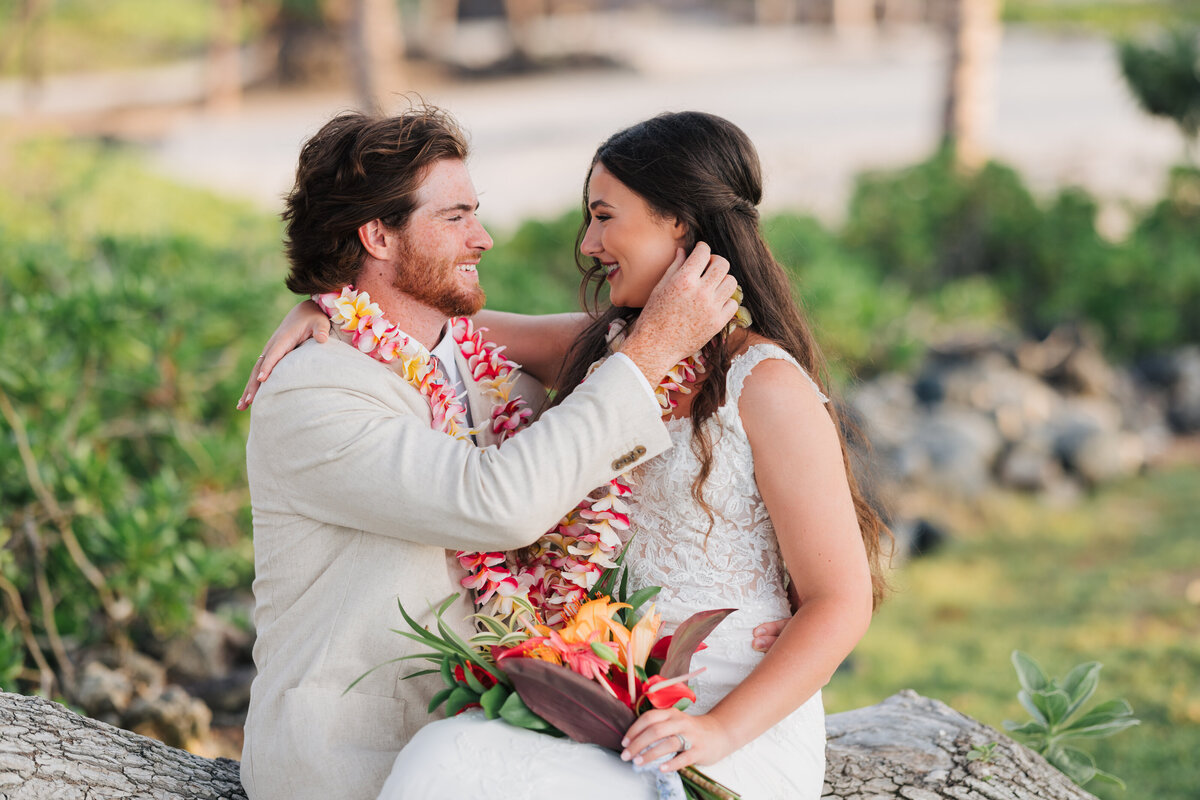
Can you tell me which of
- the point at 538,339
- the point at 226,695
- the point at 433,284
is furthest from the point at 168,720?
the point at 433,284

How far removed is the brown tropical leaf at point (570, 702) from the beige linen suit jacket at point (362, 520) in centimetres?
33

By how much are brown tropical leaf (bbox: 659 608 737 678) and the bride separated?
3.6 inches

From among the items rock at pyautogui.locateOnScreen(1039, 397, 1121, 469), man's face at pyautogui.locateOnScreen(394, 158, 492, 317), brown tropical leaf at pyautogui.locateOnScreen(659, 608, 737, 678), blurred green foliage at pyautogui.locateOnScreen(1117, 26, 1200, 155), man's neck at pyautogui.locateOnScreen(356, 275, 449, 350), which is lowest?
rock at pyautogui.locateOnScreen(1039, 397, 1121, 469)

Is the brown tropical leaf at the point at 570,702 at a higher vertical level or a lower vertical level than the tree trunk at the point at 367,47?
lower

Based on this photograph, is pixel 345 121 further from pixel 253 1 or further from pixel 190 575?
pixel 253 1

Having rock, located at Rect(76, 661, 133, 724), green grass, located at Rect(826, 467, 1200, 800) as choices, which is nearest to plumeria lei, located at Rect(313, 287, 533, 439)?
rock, located at Rect(76, 661, 133, 724)

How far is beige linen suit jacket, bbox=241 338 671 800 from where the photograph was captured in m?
2.49

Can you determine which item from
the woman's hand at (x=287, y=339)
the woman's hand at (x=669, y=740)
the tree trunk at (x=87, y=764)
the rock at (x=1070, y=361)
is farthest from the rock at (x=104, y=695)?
the rock at (x=1070, y=361)

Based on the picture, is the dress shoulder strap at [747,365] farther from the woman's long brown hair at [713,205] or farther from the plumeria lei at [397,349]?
the plumeria lei at [397,349]

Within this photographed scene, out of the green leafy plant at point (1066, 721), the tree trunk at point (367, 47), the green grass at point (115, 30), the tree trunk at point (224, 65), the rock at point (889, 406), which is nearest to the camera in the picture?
the green leafy plant at point (1066, 721)

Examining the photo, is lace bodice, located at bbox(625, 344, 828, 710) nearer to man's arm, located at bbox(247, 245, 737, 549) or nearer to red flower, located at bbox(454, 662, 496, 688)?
man's arm, located at bbox(247, 245, 737, 549)

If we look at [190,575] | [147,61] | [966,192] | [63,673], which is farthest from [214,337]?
[147,61]

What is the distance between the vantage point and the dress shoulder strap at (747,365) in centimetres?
276

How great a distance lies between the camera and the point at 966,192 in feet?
37.8
